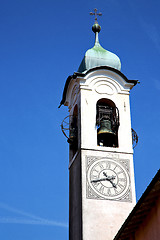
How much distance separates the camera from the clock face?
60.2 feet

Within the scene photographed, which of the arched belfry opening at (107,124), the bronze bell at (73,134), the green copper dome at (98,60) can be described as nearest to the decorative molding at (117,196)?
the arched belfry opening at (107,124)

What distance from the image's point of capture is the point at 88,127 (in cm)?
1950

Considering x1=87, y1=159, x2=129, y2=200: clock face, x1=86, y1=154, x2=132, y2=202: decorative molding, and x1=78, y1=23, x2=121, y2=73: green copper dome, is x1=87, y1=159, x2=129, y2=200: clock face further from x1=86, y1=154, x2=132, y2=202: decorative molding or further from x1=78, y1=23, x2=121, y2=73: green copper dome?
x1=78, y1=23, x2=121, y2=73: green copper dome

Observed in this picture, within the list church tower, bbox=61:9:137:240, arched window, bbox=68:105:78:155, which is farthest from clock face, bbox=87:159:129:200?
arched window, bbox=68:105:78:155

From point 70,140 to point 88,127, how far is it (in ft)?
3.64

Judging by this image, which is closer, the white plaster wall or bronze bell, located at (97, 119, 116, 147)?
the white plaster wall

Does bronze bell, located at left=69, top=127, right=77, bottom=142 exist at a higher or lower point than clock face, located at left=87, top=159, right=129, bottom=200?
higher

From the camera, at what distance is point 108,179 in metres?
18.6

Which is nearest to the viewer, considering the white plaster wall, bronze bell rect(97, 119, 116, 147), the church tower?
the white plaster wall

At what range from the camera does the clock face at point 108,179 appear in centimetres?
1836

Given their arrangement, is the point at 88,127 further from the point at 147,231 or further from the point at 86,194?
the point at 147,231

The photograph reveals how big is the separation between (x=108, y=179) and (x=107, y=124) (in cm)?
215

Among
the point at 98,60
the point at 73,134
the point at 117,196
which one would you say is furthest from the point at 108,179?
the point at 98,60

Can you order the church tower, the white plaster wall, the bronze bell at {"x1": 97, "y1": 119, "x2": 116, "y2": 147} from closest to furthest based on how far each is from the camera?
the white plaster wall, the church tower, the bronze bell at {"x1": 97, "y1": 119, "x2": 116, "y2": 147}
